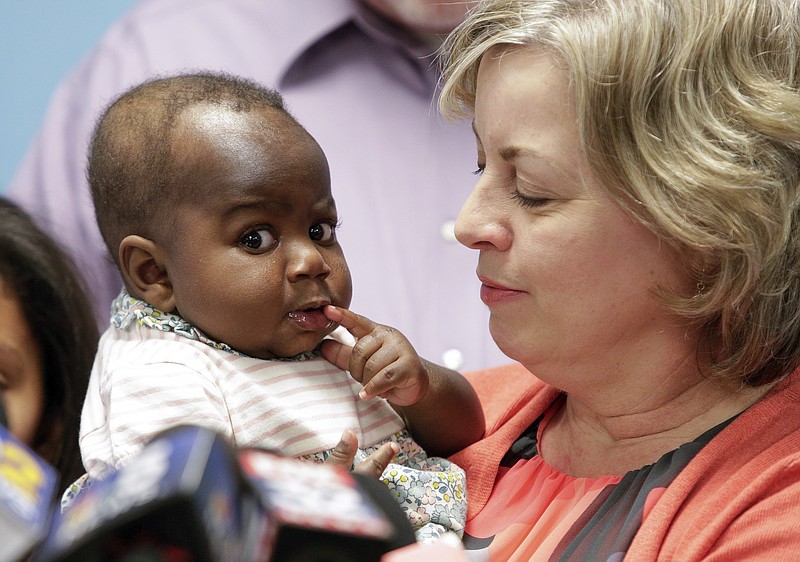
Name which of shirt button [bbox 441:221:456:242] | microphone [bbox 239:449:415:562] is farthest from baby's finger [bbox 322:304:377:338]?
shirt button [bbox 441:221:456:242]

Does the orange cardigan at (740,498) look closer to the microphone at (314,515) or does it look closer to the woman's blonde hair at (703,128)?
the woman's blonde hair at (703,128)

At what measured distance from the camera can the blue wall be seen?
2.37 metres

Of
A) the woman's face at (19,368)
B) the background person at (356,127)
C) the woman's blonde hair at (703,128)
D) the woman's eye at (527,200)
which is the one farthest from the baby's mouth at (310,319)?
the background person at (356,127)

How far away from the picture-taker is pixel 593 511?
4.25 feet

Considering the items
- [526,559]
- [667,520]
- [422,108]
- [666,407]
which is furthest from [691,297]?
[422,108]

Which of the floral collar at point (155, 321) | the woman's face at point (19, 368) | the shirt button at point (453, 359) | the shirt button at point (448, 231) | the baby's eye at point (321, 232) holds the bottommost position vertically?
the woman's face at point (19, 368)

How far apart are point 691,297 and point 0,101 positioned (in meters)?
1.78

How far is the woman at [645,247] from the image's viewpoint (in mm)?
1245

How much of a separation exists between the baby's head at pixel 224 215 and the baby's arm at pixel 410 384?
0.19 feet

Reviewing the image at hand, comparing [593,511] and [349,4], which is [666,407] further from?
[349,4]

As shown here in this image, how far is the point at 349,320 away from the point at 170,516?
0.86 m

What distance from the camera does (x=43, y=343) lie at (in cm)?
176

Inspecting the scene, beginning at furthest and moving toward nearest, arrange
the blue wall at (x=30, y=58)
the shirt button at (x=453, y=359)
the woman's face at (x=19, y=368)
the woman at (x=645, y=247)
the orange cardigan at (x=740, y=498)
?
the blue wall at (x=30, y=58), the shirt button at (x=453, y=359), the woman's face at (x=19, y=368), the woman at (x=645, y=247), the orange cardigan at (x=740, y=498)

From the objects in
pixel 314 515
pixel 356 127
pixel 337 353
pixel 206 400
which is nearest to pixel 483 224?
pixel 337 353
